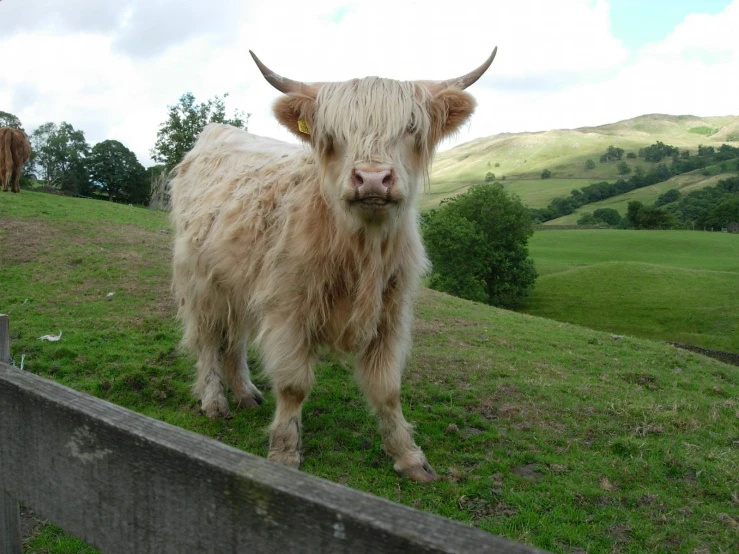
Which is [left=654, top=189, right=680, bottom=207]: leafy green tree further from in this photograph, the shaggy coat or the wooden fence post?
the wooden fence post

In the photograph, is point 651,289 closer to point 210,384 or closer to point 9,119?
point 210,384

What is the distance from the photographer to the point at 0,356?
237 centimetres

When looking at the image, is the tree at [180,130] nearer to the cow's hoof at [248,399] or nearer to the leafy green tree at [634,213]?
the cow's hoof at [248,399]

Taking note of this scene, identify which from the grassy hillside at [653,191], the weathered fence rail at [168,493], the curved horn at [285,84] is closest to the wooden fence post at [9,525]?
the weathered fence rail at [168,493]

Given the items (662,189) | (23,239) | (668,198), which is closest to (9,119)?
(23,239)

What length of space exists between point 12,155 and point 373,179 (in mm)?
23942

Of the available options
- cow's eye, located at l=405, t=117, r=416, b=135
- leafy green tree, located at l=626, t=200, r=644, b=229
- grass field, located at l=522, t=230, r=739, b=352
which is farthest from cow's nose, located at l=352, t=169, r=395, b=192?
leafy green tree, located at l=626, t=200, r=644, b=229

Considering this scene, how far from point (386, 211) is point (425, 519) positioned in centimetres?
290

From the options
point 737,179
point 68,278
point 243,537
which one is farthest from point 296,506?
point 737,179

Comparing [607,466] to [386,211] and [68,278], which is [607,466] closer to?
[386,211]

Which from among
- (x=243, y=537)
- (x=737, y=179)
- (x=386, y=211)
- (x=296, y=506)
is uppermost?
(x=737, y=179)

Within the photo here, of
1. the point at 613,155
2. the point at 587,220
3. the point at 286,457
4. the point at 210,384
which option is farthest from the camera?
the point at 613,155

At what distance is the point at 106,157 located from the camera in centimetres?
4941

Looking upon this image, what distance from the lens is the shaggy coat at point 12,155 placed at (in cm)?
2242
